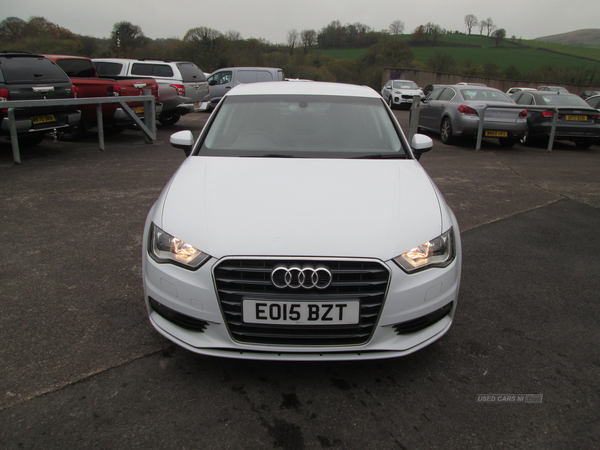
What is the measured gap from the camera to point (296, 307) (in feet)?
7.08

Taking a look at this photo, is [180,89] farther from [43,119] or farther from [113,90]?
[43,119]

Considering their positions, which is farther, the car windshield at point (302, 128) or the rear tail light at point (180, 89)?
the rear tail light at point (180, 89)

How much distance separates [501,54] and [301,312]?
255ft

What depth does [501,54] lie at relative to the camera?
225ft

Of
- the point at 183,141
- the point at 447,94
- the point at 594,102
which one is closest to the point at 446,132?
the point at 447,94

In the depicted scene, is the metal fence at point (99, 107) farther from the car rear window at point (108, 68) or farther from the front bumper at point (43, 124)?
the car rear window at point (108, 68)

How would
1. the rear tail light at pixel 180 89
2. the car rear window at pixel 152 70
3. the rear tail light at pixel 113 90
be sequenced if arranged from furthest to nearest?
the car rear window at pixel 152 70
the rear tail light at pixel 180 89
the rear tail light at pixel 113 90

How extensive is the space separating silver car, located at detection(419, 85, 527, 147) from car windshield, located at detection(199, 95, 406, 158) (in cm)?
800

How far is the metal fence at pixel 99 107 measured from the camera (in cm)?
734

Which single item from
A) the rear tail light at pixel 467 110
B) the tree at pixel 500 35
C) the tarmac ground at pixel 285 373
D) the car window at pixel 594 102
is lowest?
the tarmac ground at pixel 285 373

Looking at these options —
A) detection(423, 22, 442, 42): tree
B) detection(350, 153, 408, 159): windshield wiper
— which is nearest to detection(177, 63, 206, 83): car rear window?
detection(350, 153, 408, 159): windshield wiper

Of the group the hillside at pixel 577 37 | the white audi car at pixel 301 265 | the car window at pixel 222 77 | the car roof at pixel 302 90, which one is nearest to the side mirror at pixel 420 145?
the car roof at pixel 302 90

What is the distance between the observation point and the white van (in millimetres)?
17109

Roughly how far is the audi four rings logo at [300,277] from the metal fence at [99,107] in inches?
271
